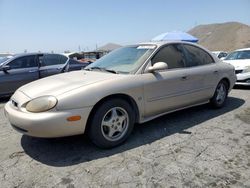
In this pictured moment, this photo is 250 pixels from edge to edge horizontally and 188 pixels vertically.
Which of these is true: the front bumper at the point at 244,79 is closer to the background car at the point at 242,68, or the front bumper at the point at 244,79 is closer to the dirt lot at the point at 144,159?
the background car at the point at 242,68

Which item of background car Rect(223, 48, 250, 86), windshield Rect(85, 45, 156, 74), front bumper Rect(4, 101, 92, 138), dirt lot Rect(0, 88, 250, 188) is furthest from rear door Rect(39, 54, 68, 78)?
background car Rect(223, 48, 250, 86)

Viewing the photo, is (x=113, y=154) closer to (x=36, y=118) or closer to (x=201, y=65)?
(x=36, y=118)

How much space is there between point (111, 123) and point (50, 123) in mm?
833

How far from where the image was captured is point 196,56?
4.73 m

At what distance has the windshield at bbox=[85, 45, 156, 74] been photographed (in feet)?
12.5

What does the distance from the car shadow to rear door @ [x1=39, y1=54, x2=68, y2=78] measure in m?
4.24

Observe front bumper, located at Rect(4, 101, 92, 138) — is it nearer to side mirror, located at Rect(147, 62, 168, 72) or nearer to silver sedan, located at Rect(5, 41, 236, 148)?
silver sedan, located at Rect(5, 41, 236, 148)

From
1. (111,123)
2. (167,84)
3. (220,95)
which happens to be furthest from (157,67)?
(220,95)

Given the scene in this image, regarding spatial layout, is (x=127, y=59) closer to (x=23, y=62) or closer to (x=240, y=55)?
(x=23, y=62)

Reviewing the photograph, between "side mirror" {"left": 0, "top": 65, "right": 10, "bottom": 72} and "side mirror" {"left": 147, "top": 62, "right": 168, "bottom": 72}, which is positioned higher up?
"side mirror" {"left": 147, "top": 62, "right": 168, "bottom": 72}

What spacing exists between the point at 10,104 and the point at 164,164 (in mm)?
2302

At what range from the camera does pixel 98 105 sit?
3221 millimetres

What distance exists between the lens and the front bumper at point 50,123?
289 cm

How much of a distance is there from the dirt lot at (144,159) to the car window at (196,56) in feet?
3.68
